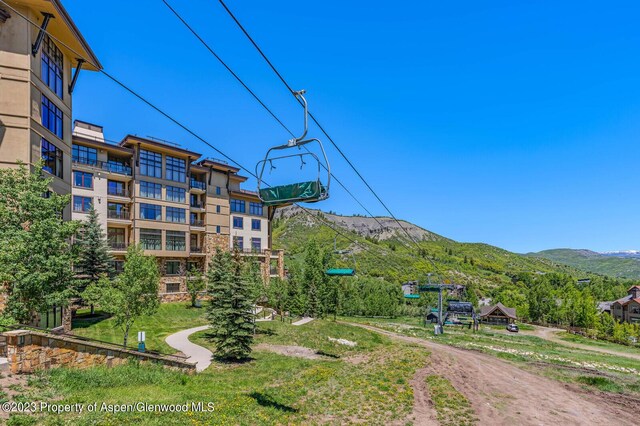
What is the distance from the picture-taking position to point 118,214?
41.7m

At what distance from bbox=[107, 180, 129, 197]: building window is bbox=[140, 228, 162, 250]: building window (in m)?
4.85

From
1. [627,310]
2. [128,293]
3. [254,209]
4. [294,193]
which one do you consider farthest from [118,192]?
[627,310]

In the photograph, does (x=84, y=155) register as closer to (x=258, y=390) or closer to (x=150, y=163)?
(x=150, y=163)

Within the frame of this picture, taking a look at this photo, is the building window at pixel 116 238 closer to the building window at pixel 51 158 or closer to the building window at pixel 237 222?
the building window at pixel 237 222

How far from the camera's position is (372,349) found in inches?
1241

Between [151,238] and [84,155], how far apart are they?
1181 cm

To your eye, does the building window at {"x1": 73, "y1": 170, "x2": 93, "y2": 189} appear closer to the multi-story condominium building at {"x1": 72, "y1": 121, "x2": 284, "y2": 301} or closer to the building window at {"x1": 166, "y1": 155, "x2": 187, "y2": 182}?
the multi-story condominium building at {"x1": 72, "y1": 121, "x2": 284, "y2": 301}

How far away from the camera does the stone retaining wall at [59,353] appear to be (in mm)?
12344

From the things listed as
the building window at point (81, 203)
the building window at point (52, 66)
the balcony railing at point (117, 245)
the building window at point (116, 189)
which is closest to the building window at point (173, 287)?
the balcony railing at point (117, 245)

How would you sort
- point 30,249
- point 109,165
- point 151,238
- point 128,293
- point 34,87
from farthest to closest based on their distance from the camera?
point 151,238 < point 109,165 < point 34,87 < point 128,293 < point 30,249

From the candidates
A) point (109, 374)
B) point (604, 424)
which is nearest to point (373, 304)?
point (604, 424)

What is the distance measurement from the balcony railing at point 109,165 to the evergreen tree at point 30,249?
25795mm

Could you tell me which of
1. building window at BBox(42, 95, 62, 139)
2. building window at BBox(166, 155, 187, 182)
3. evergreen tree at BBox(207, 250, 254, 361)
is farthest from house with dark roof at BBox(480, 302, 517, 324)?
building window at BBox(42, 95, 62, 139)

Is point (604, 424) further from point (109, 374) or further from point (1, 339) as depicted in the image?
point (1, 339)
